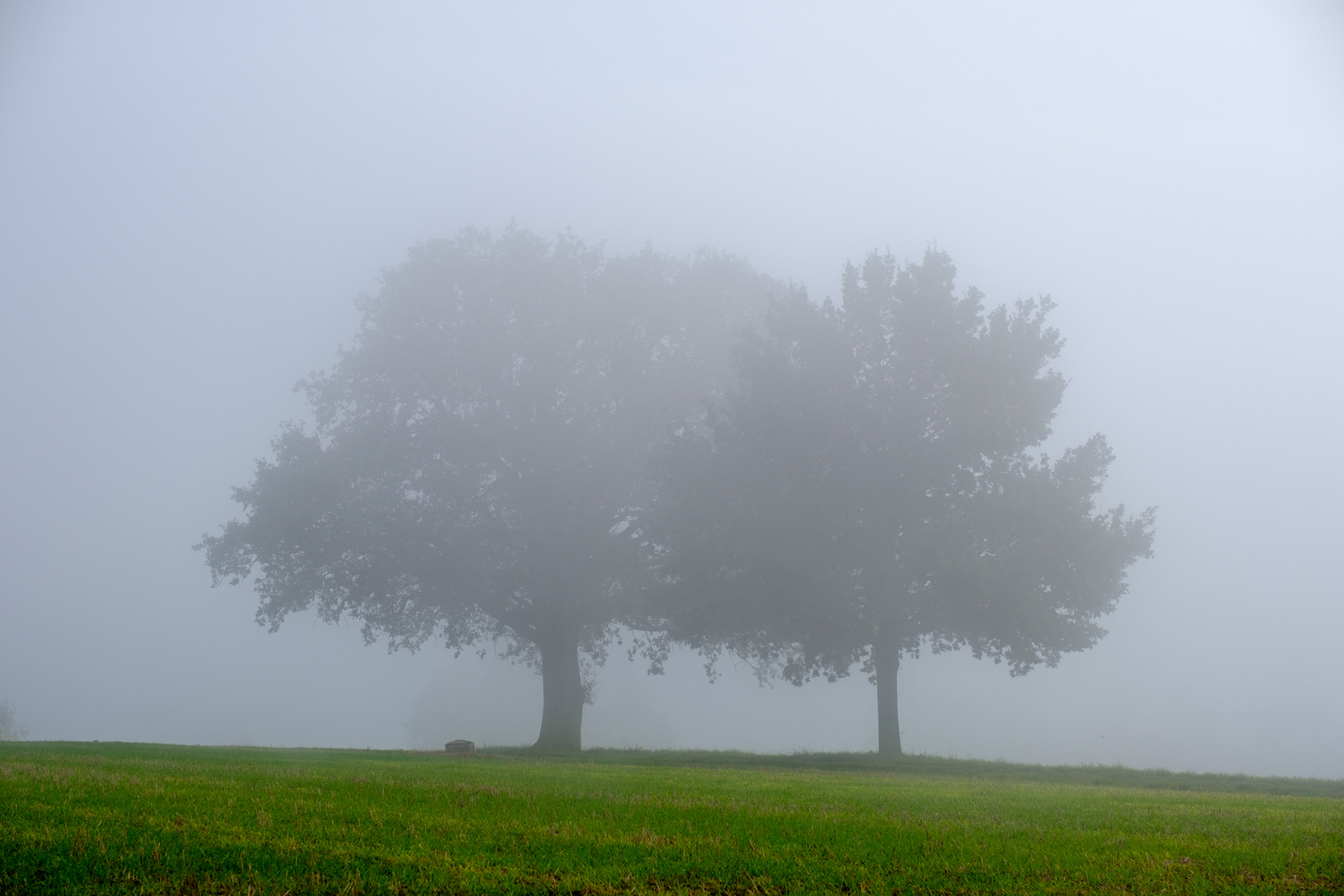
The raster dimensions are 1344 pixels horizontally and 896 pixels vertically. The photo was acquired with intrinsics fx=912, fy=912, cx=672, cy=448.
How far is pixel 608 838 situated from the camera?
826 cm

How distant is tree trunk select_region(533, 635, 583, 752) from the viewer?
34.2m

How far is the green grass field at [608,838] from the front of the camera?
265 inches

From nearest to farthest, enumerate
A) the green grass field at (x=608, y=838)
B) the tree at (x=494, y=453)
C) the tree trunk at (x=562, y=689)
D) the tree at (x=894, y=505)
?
1. the green grass field at (x=608, y=838)
2. the tree at (x=894, y=505)
3. the tree at (x=494, y=453)
4. the tree trunk at (x=562, y=689)

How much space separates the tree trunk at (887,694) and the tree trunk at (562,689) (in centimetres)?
1156

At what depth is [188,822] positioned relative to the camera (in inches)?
331

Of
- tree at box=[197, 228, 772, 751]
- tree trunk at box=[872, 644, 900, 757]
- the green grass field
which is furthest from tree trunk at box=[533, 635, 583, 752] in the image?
the green grass field

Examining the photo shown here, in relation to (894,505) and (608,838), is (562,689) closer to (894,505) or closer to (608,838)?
(894,505)

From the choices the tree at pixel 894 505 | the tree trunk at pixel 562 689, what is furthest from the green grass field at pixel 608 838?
the tree trunk at pixel 562 689

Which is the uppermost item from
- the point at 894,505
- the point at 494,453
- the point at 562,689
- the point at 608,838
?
the point at 494,453

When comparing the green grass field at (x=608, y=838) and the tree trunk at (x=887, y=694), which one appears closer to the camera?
the green grass field at (x=608, y=838)

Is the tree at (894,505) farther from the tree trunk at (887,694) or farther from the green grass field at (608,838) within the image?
the green grass field at (608,838)

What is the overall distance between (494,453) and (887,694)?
16.9m

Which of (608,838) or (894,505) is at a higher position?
(894,505)

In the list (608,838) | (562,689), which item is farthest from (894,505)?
(608,838)
